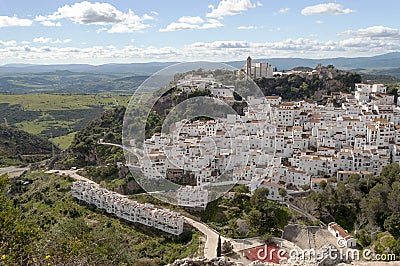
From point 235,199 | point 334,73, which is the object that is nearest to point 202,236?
point 235,199

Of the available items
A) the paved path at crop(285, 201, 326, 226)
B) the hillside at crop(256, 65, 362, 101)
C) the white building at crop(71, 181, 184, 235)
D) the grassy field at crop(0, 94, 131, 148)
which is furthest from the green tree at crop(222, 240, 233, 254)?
the grassy field at crop(0, 94, 131, 148)

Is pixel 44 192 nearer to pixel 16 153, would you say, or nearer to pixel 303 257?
pixel 16 153

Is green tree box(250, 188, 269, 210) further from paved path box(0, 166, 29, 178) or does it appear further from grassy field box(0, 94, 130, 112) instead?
grassy field box(0, 94, 130, 112)

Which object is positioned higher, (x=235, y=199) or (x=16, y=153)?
(x=235, y=199)

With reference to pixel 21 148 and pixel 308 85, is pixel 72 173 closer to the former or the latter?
pixel 21 148

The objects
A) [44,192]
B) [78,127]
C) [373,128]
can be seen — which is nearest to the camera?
[373,128]

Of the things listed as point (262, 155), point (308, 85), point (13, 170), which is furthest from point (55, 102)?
point (262, 155)

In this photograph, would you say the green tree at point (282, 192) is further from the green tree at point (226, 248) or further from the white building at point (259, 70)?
the white building at point (259, 70)
